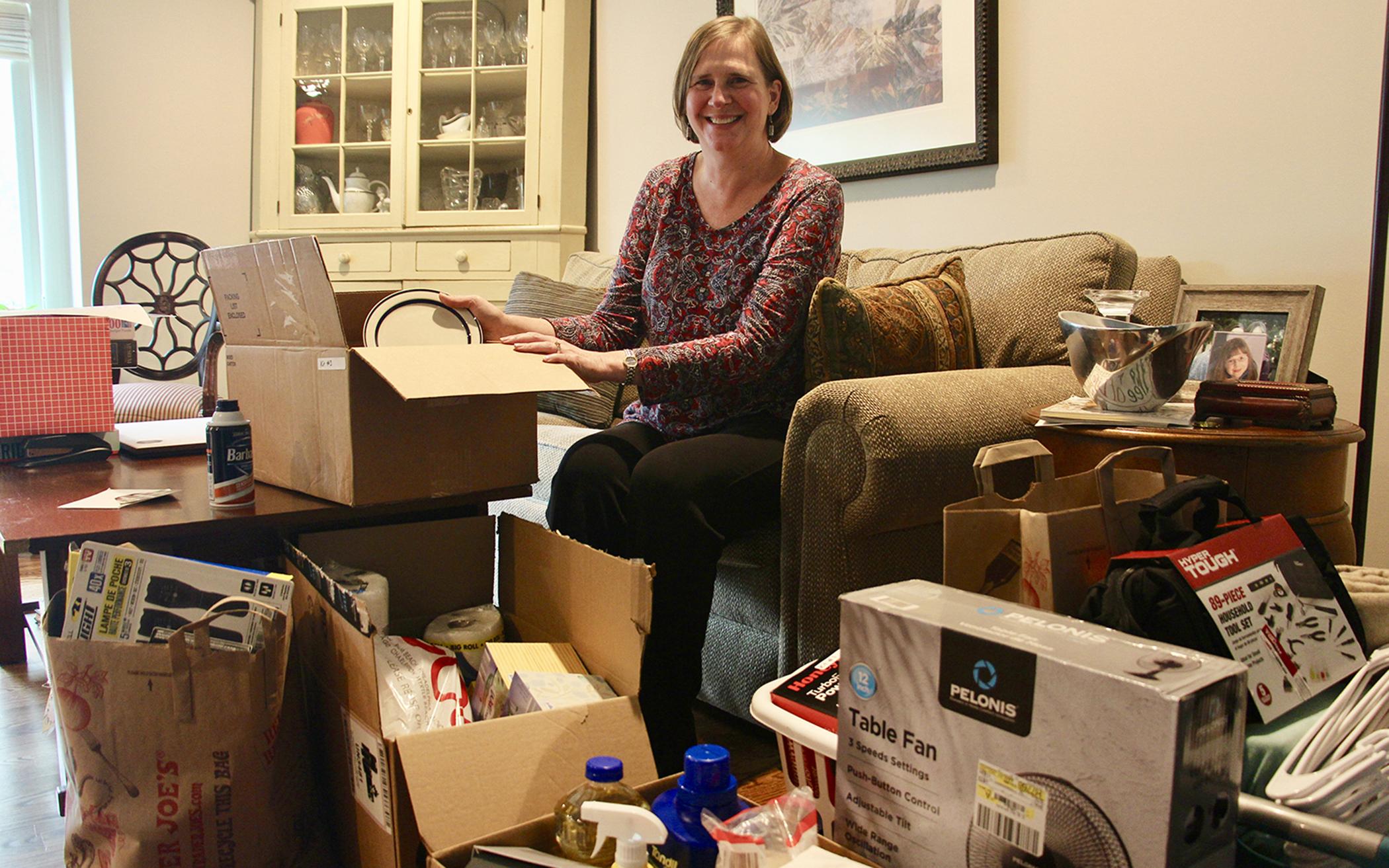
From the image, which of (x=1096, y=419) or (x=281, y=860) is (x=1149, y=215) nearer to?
(x=1096, y=419)

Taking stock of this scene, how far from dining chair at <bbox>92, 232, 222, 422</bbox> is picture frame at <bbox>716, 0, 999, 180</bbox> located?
79.5 inches

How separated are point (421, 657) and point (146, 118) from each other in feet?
11.8

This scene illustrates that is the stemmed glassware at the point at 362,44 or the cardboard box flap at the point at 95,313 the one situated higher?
the stemmed glassware at the point at 362,44

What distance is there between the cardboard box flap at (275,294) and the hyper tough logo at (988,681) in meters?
0.79

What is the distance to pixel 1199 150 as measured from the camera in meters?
1.89

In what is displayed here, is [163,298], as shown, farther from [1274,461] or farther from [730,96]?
[1274,461]

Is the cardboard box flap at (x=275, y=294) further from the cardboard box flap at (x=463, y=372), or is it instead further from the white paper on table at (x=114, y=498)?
the white paper on table at (x=114, y=498)

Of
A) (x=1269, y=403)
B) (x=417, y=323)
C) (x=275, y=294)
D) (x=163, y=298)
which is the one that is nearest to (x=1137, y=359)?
(x=1269, y=403)

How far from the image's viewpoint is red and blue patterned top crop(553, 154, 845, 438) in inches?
61.7

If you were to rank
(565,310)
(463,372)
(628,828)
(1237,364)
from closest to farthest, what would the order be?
(628,828)
(463,372)
(1237,364)
(565,310)

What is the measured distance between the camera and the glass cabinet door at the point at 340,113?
12.2ft

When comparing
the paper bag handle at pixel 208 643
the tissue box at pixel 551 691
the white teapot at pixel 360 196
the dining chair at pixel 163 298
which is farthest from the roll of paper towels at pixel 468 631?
the white teapot at pixel 360 196

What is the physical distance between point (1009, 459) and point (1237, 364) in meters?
0.55

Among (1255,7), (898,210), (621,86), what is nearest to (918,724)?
(1255,7)
